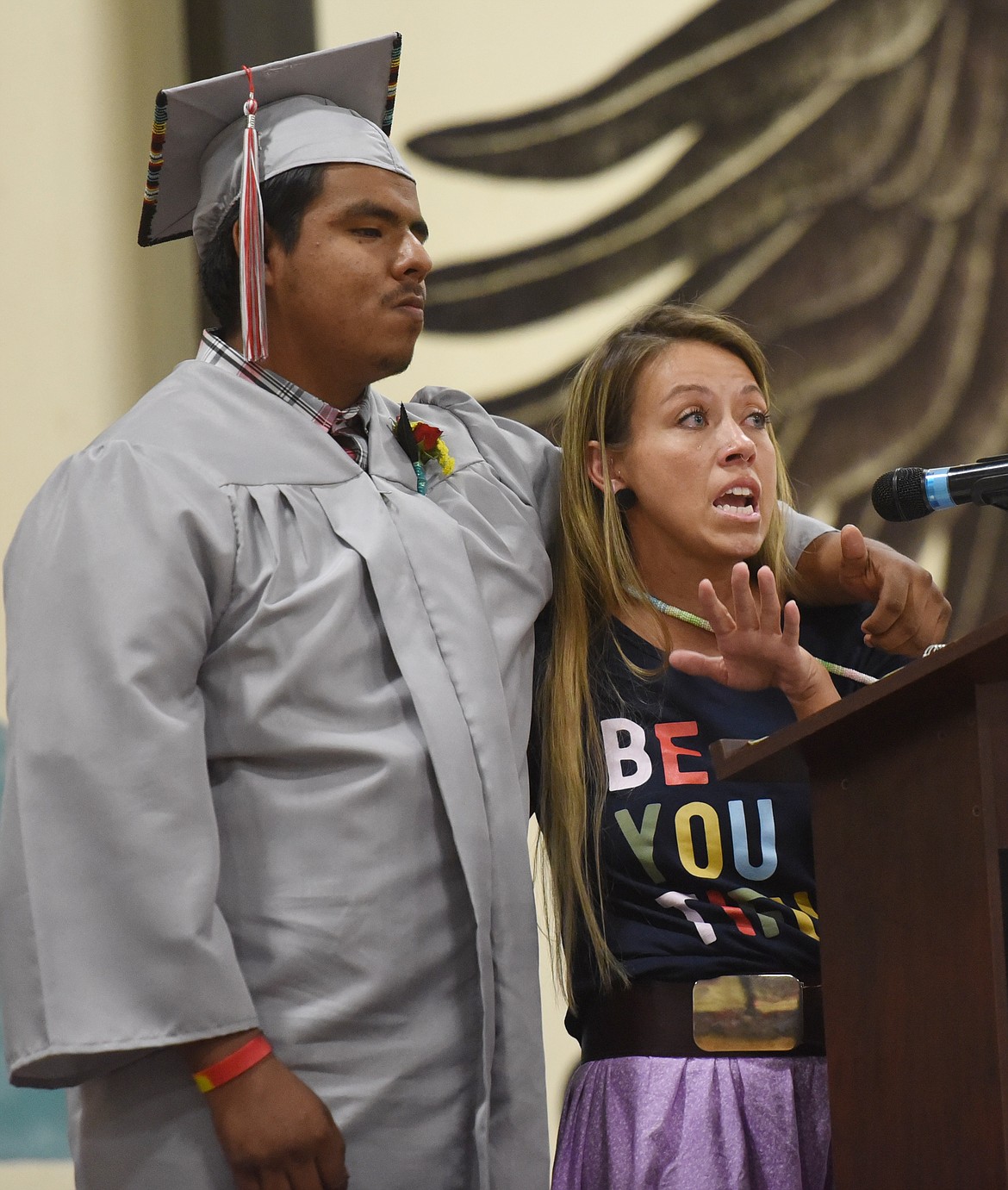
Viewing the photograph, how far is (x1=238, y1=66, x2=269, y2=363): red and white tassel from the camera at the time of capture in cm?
180

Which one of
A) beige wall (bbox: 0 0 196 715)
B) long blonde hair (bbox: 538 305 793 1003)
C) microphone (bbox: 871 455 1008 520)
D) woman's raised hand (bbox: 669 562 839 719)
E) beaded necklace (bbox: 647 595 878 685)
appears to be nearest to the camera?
Answer: microphone (bbox: 871 455 1008 520)

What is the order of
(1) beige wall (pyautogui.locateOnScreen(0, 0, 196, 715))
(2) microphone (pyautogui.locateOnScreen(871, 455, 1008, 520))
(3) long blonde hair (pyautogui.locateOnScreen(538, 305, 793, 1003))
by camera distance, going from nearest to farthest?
(2) microphone (pyautogui.locateOnScreen(871, 455, 1008, 520)) < (3) long blonde hair (pyautogui.locateOnScreen(538, 305, 793, 1003)) < (1) beige wall (pyautogui.locateOnScreen(0, 0, 196, 715))

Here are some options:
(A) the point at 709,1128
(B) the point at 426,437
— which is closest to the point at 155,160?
(B) the point at 426,437

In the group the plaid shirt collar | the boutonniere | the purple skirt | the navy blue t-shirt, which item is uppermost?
the plaid shirt collar

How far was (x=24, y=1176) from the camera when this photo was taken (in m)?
2.77

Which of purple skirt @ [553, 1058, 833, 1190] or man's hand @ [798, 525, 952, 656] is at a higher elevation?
man's hand @ [798, 525, 952, 656]

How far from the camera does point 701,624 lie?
1903 mm

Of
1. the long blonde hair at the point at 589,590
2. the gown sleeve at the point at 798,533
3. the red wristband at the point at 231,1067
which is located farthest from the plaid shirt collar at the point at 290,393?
the red wristband at the point at 231,1067

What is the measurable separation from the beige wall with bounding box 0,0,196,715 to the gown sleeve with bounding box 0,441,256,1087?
59.7 inches

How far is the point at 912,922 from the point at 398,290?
971 mm

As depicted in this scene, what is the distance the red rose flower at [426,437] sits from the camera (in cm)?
191

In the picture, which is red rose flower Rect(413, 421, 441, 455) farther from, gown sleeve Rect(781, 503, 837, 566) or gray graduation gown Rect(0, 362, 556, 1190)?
gown sleeve Rect(781, 503, 837, 566)

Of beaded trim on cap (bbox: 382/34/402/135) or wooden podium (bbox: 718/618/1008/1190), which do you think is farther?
beaded trim on cap (bbox: 382/34/402/135)

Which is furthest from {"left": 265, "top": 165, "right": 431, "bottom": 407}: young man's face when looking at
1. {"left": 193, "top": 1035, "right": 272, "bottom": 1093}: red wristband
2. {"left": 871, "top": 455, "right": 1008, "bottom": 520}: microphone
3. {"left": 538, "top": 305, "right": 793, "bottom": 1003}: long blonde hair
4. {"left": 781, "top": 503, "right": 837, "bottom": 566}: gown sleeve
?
{"left": 193, "top": 1035, "right": 272, "bottom": 1093}: red wristband
